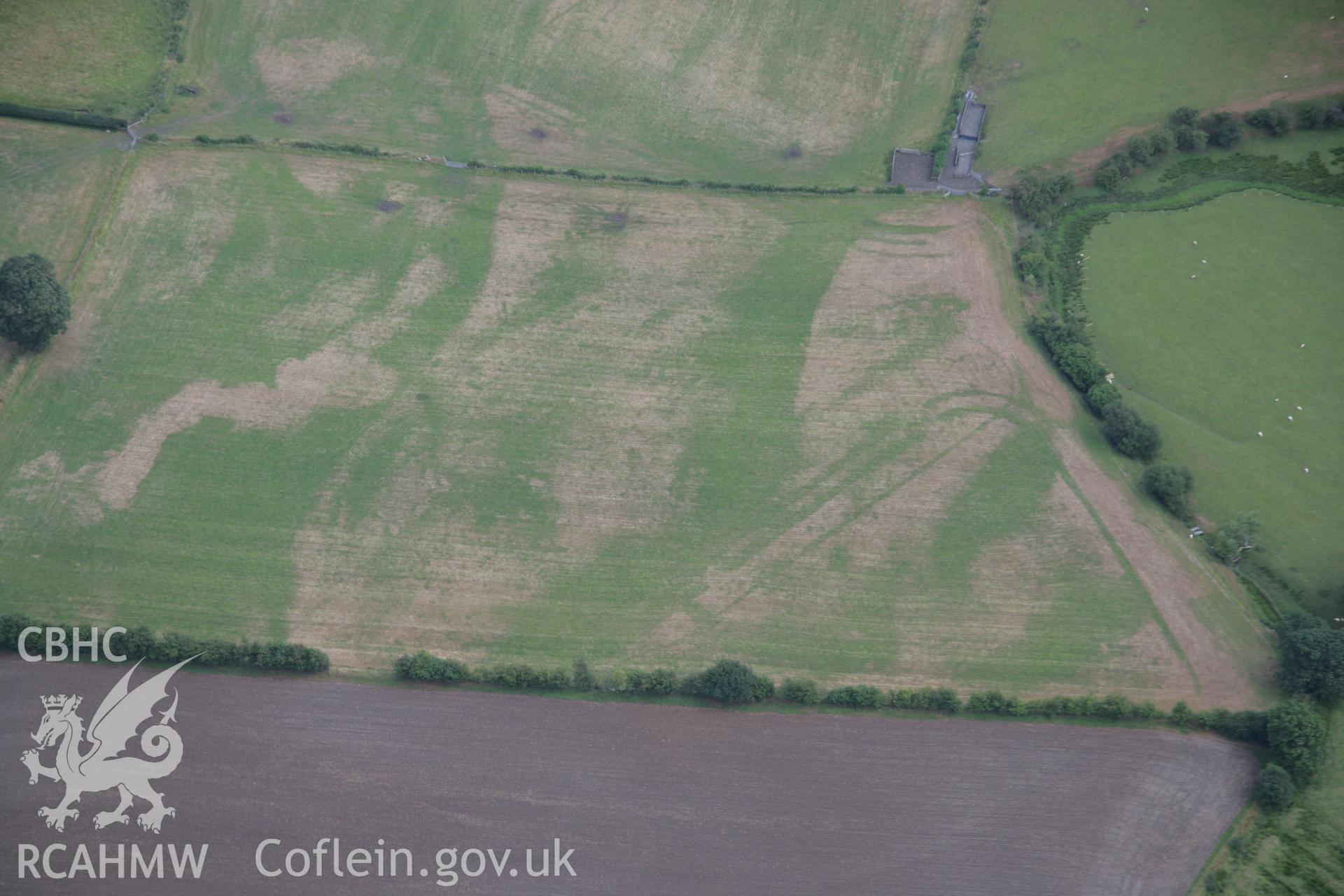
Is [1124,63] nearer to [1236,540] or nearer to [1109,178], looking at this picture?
[1109,178]

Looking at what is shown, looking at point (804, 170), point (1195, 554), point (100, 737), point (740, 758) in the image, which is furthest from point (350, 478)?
point (1195, 554)

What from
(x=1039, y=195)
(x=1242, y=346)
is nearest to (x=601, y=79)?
(x=1039, y=195)

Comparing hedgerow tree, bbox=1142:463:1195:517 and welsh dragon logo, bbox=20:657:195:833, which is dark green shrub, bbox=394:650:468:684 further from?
hedgerow tree, bbox=1142:463:1195:517

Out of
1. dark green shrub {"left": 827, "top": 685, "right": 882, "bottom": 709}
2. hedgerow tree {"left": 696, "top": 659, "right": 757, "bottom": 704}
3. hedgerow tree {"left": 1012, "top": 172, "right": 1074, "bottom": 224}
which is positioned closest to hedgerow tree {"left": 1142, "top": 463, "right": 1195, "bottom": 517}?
dark green shrub {"left": 827, "top": 685, "right": 882, "bottom": 709}

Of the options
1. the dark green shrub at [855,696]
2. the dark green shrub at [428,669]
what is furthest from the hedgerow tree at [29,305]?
the dark green shrub at [855,696]

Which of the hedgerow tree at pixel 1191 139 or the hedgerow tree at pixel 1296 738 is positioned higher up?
the hedgerow tree at pixel 1191 139

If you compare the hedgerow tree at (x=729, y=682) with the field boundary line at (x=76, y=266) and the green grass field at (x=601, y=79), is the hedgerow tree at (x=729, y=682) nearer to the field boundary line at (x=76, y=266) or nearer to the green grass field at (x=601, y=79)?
the green grass field at (x=601, y=79)

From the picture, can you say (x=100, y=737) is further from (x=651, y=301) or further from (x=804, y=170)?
(x=804, y=170)
